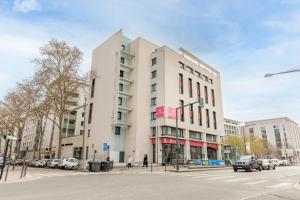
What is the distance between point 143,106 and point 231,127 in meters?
76.7

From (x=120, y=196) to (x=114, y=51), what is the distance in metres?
38.8

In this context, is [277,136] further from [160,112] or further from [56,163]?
[56,163]

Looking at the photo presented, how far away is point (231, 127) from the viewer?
10750 centimetres

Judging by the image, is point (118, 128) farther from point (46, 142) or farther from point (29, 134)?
point (29, 134)

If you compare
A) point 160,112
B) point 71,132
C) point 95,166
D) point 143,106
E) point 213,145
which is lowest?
point 95,166

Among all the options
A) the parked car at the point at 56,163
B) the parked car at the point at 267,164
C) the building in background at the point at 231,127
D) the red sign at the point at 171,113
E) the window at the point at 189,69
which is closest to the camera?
the parked car at the point at 267,164

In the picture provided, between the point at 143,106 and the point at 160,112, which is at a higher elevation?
the point at 143,106

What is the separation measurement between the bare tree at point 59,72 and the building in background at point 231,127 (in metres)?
82.0

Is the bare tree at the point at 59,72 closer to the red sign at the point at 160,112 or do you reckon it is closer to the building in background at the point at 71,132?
the building in background at the point at 71,132

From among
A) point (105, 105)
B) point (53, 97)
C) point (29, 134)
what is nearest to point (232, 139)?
point (105, 105)

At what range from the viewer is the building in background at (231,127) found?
105m

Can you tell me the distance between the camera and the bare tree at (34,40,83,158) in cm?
3578

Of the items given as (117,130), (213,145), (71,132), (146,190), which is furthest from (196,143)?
(146,190)

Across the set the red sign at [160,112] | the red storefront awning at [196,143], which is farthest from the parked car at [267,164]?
the red sign at [160,112]
